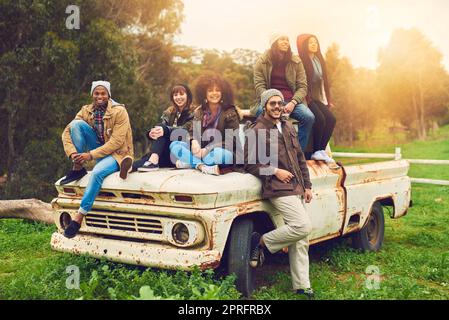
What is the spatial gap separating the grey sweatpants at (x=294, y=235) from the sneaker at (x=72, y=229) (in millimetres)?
1859

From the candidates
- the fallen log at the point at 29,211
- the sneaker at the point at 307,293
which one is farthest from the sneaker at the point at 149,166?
the fallen log at the point at 29,211

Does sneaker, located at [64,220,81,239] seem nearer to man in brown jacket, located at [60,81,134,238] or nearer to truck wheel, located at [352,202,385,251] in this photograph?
man in brown jacket, located at [60,81,134,238]

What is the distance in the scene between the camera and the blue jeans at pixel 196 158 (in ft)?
16.5

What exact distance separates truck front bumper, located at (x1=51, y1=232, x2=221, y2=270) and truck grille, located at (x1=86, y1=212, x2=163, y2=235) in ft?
0.41

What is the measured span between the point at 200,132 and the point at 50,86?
14.7 meters

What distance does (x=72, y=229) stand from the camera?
5.09 metres

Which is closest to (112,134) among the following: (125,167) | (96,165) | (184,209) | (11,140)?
(96,165)

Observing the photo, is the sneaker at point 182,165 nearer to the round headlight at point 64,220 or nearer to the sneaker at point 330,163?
the round headlight at point 64,220

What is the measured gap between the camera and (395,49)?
136 feet

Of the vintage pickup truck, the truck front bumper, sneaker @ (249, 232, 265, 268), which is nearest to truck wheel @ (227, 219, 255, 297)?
the vintage pickup truck

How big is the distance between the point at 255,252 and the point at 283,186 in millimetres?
676

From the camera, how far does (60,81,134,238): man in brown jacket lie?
523cm

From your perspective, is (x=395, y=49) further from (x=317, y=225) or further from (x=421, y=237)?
(x=317, y=225)
